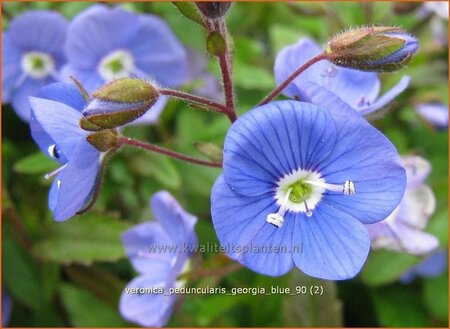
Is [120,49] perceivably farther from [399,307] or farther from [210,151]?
[399,307]

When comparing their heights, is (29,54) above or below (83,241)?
above

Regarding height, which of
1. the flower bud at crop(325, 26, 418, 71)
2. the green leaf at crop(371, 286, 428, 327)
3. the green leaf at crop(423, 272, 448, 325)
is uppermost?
the flower bud at crop(325, 26, 418, 71)

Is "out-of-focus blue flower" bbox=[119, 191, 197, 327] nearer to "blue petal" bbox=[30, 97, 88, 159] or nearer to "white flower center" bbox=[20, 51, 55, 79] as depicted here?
"blue petal" bbox=[30, 97, 88, 159]

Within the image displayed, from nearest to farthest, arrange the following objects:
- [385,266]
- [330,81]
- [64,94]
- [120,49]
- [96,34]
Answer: [64,94]
[330,81]
[385,266]
[96,34]
[120,49]

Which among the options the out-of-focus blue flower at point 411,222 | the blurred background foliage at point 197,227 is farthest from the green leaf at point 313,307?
the out-of-focus blue flower at point 411,222

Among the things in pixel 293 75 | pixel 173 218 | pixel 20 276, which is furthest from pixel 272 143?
pixel 20 276

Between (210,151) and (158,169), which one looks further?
(158,169)

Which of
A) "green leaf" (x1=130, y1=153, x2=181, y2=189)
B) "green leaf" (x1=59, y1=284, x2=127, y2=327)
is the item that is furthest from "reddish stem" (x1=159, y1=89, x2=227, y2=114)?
"green leaf" (x1=59, y1=284, x2=127, y2=327)

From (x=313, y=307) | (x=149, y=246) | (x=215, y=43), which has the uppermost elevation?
(x=215, y=43)
